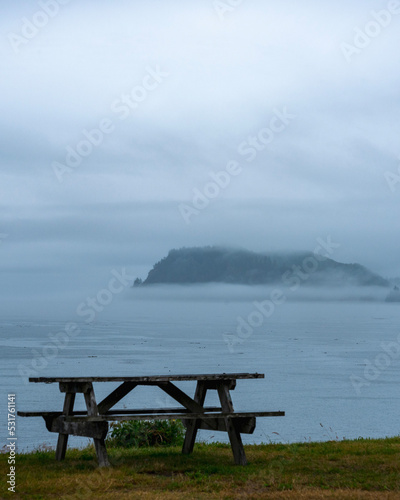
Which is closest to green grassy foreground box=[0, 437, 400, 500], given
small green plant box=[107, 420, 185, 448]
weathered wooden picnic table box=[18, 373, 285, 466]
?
weathered wooden picnic table box=[18, 373, 285, 466]

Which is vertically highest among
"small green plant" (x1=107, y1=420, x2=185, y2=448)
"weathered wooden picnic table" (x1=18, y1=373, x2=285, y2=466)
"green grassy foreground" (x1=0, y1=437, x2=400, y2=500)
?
"weathered wooden picnic table" (x1=18, y1=373, x2=285, y2=466)

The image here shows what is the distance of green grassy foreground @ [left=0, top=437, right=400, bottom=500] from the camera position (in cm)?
837

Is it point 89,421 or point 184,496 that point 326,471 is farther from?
point 89,421

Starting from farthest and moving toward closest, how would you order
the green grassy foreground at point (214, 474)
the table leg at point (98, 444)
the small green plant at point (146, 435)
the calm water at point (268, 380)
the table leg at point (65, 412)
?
the calm water at point (268, 380) < the small green plant at point (146, 435) < the table leg at point (65, 412) < the table leg at point (98, 444) < the green grassy foreground at point (214, 474)

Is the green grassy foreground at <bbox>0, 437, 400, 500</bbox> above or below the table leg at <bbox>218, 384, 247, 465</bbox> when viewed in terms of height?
below

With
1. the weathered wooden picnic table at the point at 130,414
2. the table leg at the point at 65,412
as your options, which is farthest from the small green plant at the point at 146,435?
the table leg at the point at 65,412

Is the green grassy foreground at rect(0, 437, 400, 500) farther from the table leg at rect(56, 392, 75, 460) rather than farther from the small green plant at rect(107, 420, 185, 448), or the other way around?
the small green plant at rect(107, 420, 185, 448)

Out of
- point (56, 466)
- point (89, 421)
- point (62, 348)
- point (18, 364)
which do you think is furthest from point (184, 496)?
point (62, 348)

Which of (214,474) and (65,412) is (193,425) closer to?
(214,474)

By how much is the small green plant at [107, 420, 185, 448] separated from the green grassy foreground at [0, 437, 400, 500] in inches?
60.9

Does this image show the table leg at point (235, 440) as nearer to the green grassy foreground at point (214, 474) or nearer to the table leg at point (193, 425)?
the green grassy foreground at point (214, 474)

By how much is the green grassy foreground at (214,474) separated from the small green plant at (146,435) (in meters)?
1.55

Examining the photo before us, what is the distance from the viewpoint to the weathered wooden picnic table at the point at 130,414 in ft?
32.6

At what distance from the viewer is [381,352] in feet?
304
